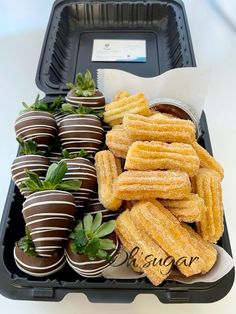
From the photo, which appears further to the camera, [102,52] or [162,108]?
[102,52]

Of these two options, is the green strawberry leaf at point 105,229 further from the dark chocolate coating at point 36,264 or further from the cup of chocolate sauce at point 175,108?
the cup of chocolate sauce at point 175,108

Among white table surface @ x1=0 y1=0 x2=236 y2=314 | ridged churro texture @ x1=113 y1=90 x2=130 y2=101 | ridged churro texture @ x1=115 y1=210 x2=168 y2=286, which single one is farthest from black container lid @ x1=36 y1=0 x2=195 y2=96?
ridged churro texture @ x1=115 y1=210 x2=168 y2=286

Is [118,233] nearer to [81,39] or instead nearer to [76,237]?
[76,237]

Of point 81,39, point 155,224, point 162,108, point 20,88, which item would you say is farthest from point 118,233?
point 81,39

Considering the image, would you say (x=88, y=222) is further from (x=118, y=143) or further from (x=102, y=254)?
(x=118, y=143)

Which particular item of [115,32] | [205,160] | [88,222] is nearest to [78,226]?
[88,222]

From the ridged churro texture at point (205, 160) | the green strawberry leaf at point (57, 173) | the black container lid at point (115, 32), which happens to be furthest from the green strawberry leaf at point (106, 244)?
the black container lid at point (115, 32)
